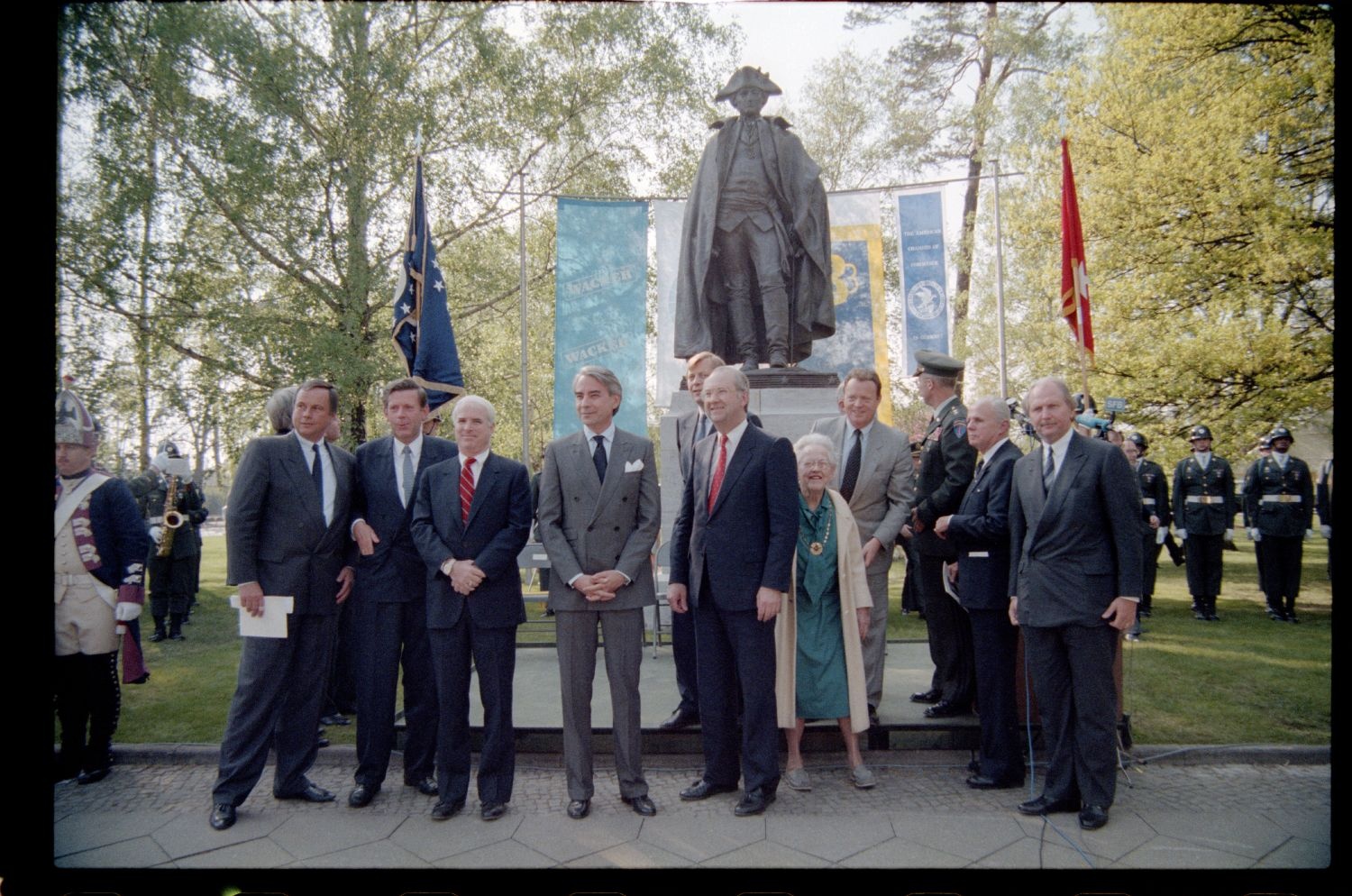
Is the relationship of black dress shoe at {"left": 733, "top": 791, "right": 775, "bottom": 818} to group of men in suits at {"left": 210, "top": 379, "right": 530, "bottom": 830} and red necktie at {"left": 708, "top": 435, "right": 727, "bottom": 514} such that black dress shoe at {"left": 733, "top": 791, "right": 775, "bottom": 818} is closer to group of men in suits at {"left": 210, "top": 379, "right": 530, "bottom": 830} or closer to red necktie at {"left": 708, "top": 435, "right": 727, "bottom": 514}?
group of men in suits at {"left": 210, "top": 379, "right": 530, "bottom": 830}

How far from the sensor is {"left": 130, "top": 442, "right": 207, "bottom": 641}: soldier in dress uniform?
882 centimetres

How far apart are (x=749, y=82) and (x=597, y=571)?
13.8ft

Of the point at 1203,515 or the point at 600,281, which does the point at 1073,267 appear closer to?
the point at 1203,515

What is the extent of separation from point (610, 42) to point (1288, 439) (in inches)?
479

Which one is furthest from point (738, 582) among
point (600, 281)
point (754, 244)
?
point (600, 281)

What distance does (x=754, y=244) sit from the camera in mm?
6387

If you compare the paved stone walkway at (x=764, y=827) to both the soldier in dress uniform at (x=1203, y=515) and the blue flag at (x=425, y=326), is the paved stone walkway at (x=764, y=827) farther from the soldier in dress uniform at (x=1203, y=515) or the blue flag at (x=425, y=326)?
the soldier in dress uniform at (x=1203, y=515)

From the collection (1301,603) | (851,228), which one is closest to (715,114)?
(851,228)

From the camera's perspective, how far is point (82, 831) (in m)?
3.98

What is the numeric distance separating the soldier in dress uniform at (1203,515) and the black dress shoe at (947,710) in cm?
590

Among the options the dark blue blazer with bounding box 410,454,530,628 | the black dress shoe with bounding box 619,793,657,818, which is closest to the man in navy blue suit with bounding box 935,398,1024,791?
the black dress shoe with bounding box 619,793,657,818

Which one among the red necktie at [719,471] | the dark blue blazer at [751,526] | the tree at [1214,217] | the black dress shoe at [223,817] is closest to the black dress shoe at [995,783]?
the dark blue blazer at [751,526]

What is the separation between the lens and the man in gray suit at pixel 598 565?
13.4ft

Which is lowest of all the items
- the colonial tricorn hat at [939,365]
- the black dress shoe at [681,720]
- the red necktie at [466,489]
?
the black dress shoe at [681,720]
